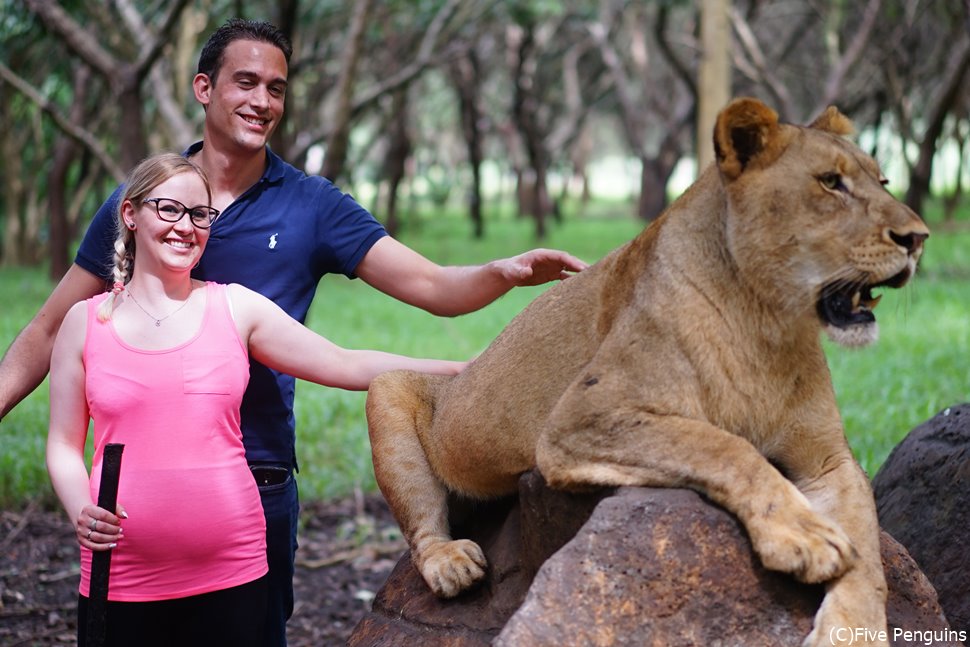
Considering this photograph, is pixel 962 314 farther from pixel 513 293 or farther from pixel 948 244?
pixel 948 244

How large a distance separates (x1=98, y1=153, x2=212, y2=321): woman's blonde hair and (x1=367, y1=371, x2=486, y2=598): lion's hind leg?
0.90m

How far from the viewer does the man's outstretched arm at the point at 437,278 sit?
166 inches

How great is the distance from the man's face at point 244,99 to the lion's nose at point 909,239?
6.98 feet

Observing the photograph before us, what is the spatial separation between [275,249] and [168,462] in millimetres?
1053

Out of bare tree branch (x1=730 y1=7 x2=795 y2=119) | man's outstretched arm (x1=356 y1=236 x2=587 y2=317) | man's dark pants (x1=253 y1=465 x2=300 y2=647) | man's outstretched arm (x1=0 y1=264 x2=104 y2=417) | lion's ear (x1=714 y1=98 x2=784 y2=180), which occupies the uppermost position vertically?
bare tree branch (x1=730 y1=7 x2=795 y2=119)

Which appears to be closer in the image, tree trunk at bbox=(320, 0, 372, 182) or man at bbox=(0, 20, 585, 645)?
man at bbox=(0, 20, 585, 645)

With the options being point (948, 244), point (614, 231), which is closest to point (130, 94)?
point (948, 244)

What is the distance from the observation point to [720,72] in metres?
9.66

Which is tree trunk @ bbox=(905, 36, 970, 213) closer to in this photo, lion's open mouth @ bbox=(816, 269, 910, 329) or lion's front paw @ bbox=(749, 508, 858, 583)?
lion's open mouth @ bbox=(816, 269, 910, 329)

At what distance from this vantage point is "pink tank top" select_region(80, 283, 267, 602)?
326 centimetres

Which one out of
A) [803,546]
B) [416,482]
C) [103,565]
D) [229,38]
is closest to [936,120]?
[229,38]

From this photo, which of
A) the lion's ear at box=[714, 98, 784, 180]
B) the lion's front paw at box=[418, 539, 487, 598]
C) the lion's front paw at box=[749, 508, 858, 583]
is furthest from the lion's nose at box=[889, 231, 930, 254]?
the lion's front paw at box=[418, 539, 487, 598]

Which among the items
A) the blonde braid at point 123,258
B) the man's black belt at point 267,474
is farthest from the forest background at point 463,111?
the blonde braid at point 123,258

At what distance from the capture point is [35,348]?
3.83 m
